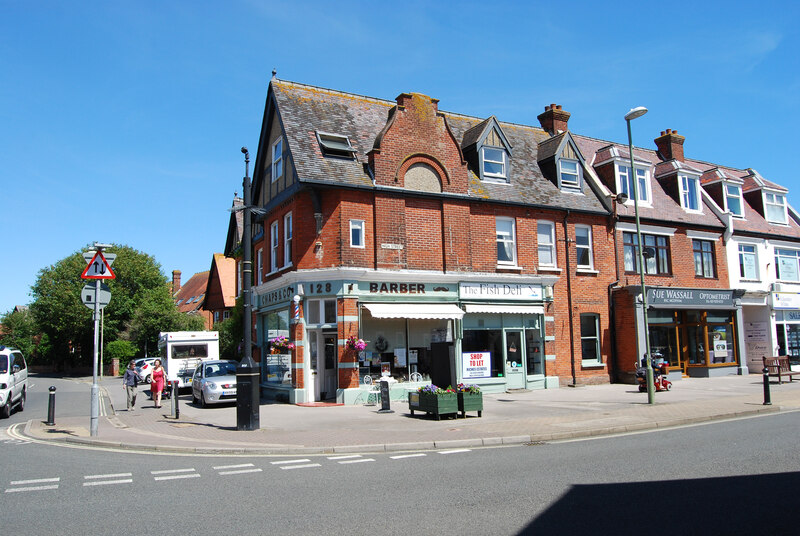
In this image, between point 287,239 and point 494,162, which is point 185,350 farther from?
point 494,162

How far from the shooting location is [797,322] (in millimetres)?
30953

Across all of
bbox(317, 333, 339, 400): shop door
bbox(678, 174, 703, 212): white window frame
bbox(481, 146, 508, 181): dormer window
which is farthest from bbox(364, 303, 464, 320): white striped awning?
bbox(678, 174, 703, 212): white window frame

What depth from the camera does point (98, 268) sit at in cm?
1398

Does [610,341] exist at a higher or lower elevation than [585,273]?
lower

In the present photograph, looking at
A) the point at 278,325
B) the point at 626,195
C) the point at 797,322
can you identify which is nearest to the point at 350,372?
the point at 278,325

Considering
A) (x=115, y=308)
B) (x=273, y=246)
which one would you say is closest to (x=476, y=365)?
(x=273, y=246)

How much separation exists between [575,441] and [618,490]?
470 centimetres

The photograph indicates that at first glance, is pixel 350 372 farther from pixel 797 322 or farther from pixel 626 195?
pixel 797 322

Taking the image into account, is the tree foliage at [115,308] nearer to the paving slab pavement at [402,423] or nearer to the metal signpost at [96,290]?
the paving slab pavement at [402,423]

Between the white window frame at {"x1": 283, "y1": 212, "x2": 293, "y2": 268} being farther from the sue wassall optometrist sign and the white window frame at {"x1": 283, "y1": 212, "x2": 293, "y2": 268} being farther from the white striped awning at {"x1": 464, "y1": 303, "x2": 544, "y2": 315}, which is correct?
the sue wassall optometrist sign

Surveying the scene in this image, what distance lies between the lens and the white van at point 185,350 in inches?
1115

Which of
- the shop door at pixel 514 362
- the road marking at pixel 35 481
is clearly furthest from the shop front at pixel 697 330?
the road marking at pixel 35 481

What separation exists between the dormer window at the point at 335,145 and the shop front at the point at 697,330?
14.4 metres

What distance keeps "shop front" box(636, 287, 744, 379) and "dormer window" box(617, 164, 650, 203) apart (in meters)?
4.57
